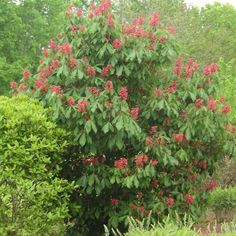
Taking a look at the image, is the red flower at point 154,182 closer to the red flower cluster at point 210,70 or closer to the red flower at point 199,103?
the red flower at point 199,103

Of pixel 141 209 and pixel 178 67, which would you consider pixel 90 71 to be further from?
pixel 141 209

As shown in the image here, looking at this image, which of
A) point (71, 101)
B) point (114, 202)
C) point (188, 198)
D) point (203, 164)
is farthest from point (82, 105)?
point (203, 164)

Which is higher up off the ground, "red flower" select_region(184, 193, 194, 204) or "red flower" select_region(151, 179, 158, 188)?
"red flower" select_region(151, 179, 158, 188)

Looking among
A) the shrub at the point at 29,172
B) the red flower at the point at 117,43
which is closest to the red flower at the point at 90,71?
the red flower at the point at 117,43

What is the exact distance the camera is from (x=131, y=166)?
668 cm

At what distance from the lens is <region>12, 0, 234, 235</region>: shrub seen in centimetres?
636

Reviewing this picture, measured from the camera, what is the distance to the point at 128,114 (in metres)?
6.30

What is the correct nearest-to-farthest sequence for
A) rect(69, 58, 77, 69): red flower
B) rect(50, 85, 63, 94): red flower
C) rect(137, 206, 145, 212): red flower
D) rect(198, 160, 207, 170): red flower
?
rect(50, 85, 63, 94): red flower
rect(69, 58, 77, 69): red flower
rect(137, 206, 145, 212): red flower
rect(198, 160, 207, 170): red flower

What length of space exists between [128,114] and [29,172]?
4.68 feet

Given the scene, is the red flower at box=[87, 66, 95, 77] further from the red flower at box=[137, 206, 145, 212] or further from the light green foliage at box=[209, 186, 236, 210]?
the light green foliage at box=[209, 186, 236, 210]

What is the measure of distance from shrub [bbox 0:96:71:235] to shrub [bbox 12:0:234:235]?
11.5 inches

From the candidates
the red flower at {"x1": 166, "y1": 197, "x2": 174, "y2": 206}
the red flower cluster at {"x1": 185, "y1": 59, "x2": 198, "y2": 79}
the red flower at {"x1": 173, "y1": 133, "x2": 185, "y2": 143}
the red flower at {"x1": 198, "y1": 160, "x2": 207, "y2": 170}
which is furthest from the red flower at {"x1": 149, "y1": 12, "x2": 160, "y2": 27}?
the red flower at {"x1": 166, "y1": 197, "x2": 174, "y2": 206}

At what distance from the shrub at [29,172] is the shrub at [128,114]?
0.29 meters

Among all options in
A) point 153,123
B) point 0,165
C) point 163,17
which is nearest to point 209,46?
point 163,17
